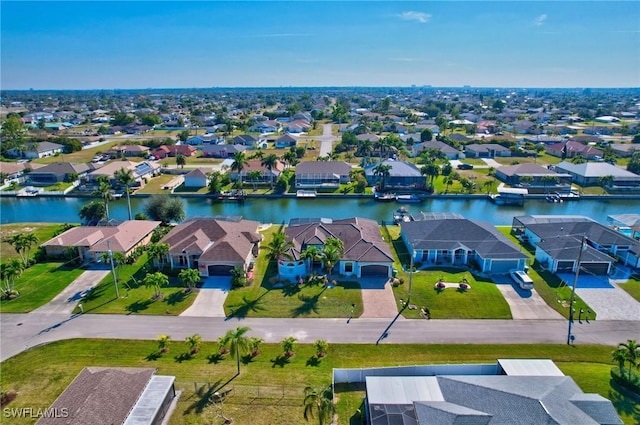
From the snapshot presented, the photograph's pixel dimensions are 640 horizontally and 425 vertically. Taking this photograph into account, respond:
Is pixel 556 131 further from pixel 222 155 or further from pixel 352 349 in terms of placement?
pixel 352 349

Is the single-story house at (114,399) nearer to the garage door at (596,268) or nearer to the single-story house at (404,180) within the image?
the garage door at (596,268)

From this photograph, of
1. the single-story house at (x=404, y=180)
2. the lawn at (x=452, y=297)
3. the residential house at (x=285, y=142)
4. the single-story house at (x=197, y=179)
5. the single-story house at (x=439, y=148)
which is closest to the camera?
the lawn at (x=452, y=297)

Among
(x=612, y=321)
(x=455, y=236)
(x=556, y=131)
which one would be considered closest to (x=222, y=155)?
(x=455, y=236)

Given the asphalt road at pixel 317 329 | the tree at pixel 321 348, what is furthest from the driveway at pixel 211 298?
the tree at pixel 321 348

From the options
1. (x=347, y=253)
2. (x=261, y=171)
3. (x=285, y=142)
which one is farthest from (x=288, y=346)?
(x=285, y=142)

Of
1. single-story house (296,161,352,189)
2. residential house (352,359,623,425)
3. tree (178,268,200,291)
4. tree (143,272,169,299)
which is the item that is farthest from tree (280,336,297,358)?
single-story house (296,161,352,189)

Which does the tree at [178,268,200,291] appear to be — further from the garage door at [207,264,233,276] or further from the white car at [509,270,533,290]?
the white car at [509,270,533,290]

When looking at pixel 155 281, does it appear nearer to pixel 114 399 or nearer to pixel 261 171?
pixel 114 399
